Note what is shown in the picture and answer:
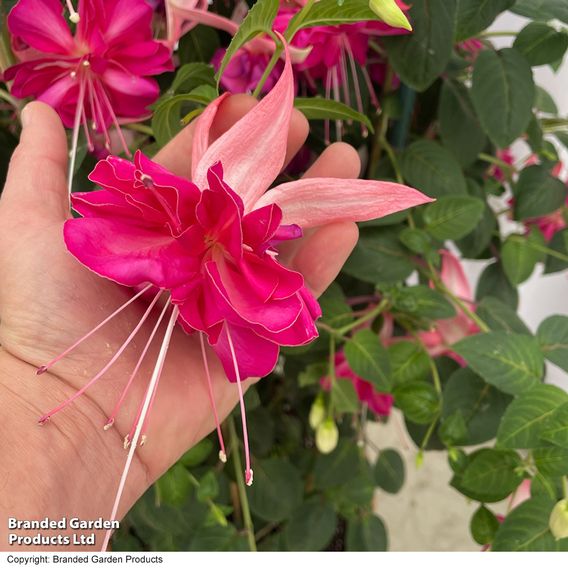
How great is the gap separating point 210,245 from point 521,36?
41cm

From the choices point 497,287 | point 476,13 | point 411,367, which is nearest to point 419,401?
point 411,367

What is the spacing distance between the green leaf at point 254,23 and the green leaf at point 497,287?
53cm

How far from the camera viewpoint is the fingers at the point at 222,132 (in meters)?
0.44

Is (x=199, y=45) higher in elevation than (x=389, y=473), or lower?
higher

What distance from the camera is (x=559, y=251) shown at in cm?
81

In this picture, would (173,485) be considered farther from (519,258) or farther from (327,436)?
(519,258)

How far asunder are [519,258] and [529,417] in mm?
298

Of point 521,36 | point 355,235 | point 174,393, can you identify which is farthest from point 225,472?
point 521,36

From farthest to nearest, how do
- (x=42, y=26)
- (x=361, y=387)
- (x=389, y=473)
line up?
(x=389, y=473), (x=361, y=387), (x=42, y=26)

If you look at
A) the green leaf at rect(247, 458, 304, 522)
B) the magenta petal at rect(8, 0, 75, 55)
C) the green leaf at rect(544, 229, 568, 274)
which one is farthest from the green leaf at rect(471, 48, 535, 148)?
the green leaf at rect(247, 458, 304, 522)

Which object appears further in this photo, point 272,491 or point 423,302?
point 272,491

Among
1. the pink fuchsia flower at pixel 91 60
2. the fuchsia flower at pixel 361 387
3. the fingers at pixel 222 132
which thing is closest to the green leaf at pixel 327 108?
the fingers at pixel 222 132

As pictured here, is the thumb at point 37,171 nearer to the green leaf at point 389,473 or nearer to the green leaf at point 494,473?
the green leaf at point 494,473

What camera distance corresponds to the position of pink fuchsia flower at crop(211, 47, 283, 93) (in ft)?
1.70
